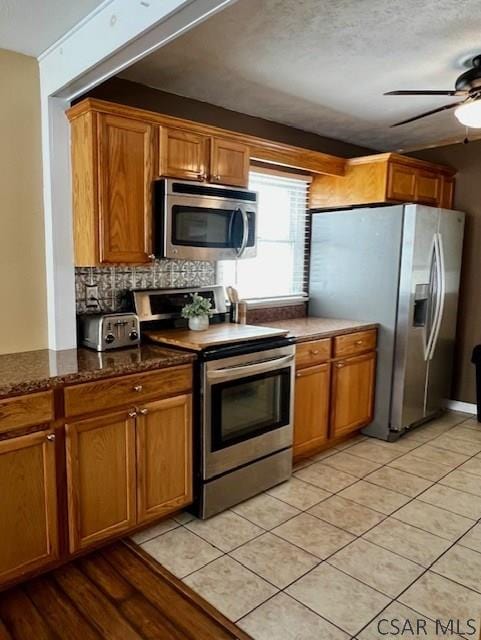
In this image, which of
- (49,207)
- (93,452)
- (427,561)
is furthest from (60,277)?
(427,561)

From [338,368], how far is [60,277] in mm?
2009

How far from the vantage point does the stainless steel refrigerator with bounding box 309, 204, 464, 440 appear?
360 cm

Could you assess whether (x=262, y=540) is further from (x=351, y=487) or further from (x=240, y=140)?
(x=240, y=140)

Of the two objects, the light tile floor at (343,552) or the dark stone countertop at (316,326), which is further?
the dark stone countertop at (316,326)

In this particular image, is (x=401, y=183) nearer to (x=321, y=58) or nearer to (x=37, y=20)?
(x=321, y=58)

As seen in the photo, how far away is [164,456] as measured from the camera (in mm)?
2436

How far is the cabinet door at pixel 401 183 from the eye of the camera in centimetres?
366

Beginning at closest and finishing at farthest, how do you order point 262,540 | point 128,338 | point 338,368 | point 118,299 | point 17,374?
point 17,374
point 262,540
point 128,338
point 118,299
point 338,368

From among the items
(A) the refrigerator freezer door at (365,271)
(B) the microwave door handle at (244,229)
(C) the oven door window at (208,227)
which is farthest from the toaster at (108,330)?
(A) the refrigerator freezer door at (365,271)

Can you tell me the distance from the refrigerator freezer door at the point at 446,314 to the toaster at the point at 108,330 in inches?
99.7

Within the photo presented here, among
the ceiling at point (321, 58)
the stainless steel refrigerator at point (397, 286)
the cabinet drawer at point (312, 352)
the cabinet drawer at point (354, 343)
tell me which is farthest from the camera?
the stainless steel refrigerator at point (397, 286)

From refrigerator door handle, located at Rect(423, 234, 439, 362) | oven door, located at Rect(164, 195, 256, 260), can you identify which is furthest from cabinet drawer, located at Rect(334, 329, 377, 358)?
oven door, located at Rect(164, 195, 256, 260)

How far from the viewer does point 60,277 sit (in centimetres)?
255

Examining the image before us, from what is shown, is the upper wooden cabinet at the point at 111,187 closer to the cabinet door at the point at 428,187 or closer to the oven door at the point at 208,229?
the oven door at the point at 208,229
